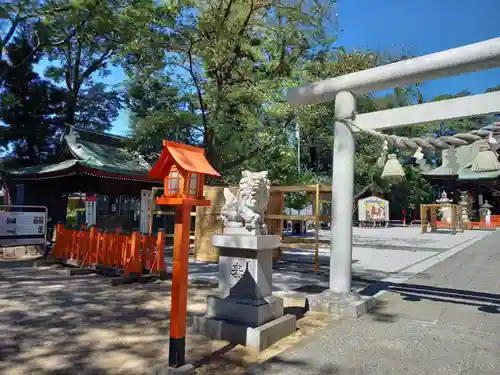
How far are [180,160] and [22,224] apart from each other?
28.8ft

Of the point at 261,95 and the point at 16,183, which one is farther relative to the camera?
the point at 16,183

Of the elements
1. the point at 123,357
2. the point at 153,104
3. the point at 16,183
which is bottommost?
the point at 123,357

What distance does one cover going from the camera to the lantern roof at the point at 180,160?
3.79 m

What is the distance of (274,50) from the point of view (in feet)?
41.6

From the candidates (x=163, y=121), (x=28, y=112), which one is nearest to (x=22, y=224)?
(x=163, y=121)

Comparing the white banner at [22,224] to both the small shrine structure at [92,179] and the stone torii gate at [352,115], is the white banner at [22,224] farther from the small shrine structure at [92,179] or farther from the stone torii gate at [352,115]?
the stone torii gate at [352,115]

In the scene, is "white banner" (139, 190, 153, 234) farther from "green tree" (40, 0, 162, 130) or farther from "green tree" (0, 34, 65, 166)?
"green tree" (0, 34, 65, 166)

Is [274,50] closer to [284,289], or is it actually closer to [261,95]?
[261,95]

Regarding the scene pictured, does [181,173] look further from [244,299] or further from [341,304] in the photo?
[341,304]

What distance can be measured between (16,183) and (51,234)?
2.82m

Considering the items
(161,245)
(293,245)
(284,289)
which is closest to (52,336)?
(161,245)

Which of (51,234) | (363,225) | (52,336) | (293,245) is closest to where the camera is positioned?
(52,336)

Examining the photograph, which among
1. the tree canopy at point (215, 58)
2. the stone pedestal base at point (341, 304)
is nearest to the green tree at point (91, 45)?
the tree canopy at point (215, 58)

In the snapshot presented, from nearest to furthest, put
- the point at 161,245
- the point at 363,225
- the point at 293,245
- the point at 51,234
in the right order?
the point at 161,245, the point at 293,245, the point at 51,234, the point at 363,225
